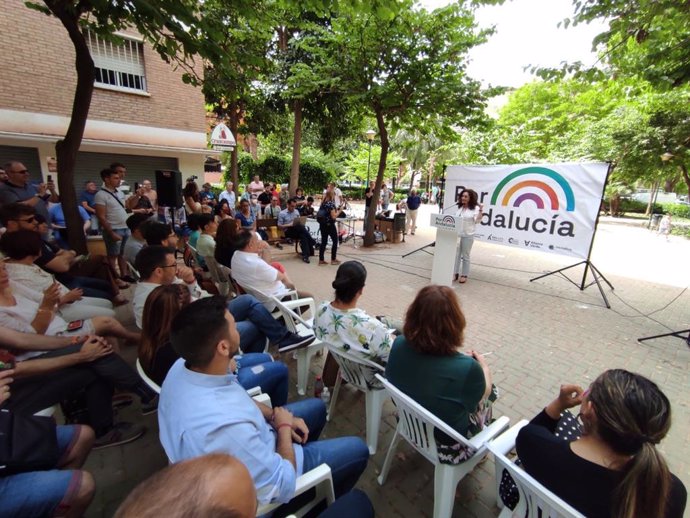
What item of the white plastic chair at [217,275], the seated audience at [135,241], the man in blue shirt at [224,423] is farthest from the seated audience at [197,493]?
the seated audience at [135,241]

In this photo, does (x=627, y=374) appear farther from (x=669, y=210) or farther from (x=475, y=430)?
(x=669, y=210)

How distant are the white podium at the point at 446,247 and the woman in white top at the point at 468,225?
0.88 metres

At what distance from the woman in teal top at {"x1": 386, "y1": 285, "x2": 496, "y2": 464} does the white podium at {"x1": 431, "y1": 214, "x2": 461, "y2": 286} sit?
12.2 feet

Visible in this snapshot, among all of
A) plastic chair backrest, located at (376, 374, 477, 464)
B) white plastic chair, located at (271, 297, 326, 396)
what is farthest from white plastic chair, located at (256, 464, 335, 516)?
white plastic chair, located at (271, 297, 326, 396)

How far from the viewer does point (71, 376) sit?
84.3 inches

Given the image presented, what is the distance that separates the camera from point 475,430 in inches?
77.6

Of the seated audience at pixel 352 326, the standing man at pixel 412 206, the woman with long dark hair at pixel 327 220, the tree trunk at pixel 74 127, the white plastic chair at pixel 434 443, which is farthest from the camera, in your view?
the standing man at pixel 412 206

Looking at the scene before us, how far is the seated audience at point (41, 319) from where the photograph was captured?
225 centimetres

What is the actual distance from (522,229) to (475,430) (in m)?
5.71

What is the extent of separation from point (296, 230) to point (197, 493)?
7.70 meters

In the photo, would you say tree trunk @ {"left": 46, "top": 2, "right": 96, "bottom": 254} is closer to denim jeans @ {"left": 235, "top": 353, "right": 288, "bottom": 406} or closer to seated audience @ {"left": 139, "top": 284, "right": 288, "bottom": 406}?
seated audience @ {"left": 139, "top": 284, "right": 288, "bottom": 406}

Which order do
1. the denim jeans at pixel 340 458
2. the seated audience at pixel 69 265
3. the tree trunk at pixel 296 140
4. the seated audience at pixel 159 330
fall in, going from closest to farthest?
1. the denim jeans at pixel 340 458
2. the seated audience at pixel 159 330
3. the seated audience at pixel 69 265
4. the tree trunk at pixel 296 140

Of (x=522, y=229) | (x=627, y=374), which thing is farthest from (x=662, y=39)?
(x=627, y=374)

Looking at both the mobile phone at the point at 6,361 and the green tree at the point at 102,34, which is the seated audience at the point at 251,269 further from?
the green tree at the point at 102,34
